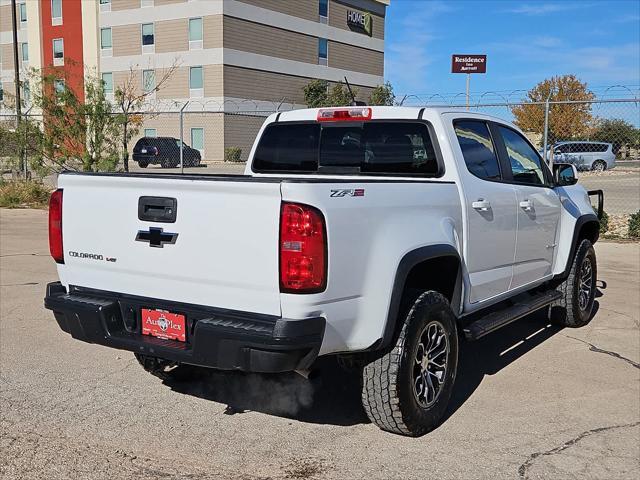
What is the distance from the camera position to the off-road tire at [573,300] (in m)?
6.42

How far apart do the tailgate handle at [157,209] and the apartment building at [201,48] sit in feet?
118

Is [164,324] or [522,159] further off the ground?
[522,159]

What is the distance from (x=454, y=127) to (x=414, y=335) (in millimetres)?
1694

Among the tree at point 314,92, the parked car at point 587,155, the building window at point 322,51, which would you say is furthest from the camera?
the building window at point 322,51

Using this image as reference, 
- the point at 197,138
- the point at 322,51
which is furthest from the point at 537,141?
the point at 322,51

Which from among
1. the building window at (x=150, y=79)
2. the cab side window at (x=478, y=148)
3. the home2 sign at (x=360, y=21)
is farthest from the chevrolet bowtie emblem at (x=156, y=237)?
the home2 sign at (x=360, y=21)

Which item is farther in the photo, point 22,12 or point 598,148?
point 22,12

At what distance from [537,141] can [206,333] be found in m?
20.9

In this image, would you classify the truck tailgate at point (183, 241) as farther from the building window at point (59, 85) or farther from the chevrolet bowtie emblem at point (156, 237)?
the building window at point (59, 85)

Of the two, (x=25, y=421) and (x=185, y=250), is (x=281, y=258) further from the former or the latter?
(x=25, y=421)

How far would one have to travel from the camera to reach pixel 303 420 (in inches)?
172

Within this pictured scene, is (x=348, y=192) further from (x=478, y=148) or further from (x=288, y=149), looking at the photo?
(x=288, y=149)

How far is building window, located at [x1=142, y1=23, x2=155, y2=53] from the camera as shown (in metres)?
46.1

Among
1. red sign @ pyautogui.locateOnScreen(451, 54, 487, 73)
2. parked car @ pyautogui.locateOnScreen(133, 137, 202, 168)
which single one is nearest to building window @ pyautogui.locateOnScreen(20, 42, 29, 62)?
parked car @ pyautogui.locateOnScreen(133, 137, 202, 168)
